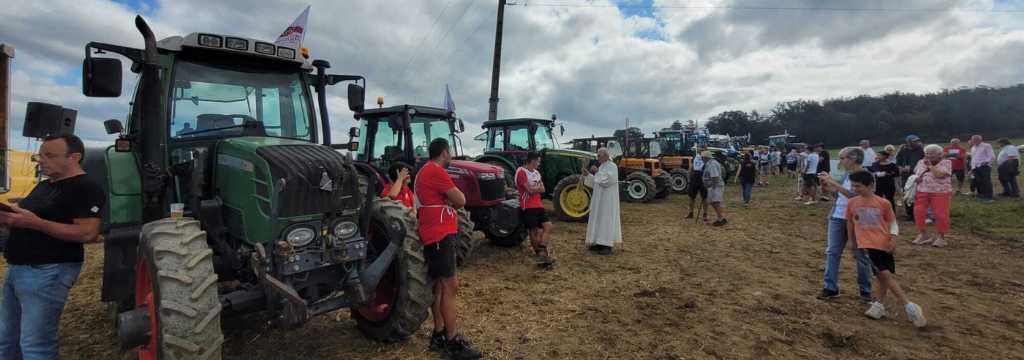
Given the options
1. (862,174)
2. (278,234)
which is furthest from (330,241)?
(862,174)

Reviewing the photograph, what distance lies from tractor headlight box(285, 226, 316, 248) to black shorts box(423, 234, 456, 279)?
78 cm

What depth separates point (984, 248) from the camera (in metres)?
7.07

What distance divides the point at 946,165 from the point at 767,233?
8.81 ft

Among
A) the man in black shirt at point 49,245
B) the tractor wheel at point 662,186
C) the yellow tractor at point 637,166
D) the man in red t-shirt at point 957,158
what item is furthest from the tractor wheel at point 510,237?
the man in red t-shirt at point 957,158

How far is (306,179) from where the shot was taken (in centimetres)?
293

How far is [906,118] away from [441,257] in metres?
72.0

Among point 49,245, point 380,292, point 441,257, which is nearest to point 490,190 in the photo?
point 380,292

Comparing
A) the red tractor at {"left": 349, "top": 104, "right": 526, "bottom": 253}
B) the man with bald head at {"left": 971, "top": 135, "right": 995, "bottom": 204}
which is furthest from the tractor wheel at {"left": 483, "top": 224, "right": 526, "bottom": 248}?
the man with bald head at {"left": 971, "top": 135, "right": 995, "bottom": 204}

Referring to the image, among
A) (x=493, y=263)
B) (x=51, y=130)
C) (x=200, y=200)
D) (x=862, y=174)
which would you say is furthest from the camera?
(x=493, y=263)

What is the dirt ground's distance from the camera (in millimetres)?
3660

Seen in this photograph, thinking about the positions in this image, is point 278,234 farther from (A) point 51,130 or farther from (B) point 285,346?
(A) point 51,130

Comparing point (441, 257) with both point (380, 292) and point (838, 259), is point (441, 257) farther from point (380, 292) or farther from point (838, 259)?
point (838, 259)

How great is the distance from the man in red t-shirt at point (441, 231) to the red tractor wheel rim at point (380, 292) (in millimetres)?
381

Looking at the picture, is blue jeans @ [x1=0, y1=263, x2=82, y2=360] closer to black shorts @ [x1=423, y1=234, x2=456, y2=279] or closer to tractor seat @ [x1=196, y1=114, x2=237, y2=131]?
tractor seat @ [x1=196, y1=114, x2=237, y2=131]
